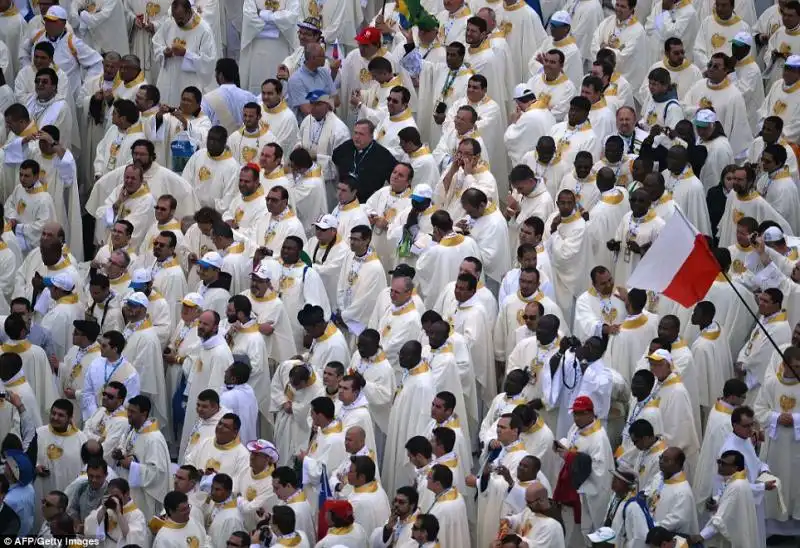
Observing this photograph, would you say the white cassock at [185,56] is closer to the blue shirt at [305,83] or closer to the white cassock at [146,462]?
the blue shirt at [305,83]

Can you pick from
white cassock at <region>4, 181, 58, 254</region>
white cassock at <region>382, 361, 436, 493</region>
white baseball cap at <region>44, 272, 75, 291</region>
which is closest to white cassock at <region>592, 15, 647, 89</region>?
white cassock at <region>382, 361, 436, 493</region>

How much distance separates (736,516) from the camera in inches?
707

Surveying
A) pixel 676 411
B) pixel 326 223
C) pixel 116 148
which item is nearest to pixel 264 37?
pixel 116 148

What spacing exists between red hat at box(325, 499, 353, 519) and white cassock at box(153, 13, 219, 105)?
8.08 m

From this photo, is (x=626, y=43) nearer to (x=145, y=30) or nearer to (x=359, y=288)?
(x=359, y=288)

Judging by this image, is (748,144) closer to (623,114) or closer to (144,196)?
(623,114)

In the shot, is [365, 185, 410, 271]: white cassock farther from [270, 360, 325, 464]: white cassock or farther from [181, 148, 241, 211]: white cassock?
[270, 360, 325, 464]: white cassock

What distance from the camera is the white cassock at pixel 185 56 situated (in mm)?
23938

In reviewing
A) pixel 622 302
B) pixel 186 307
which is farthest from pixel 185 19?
pixel 622 302

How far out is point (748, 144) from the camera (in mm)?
23297

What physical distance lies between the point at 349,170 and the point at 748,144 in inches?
177

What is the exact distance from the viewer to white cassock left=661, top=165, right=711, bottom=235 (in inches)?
858

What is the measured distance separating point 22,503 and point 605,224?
6766 mm

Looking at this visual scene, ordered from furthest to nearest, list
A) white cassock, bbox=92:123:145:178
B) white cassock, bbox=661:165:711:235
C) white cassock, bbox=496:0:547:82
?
white cassock, bbox=496:0:547:82 < white cassock, bbox=92:123:145:178 < white cassock, bbox=661:165:711:235
